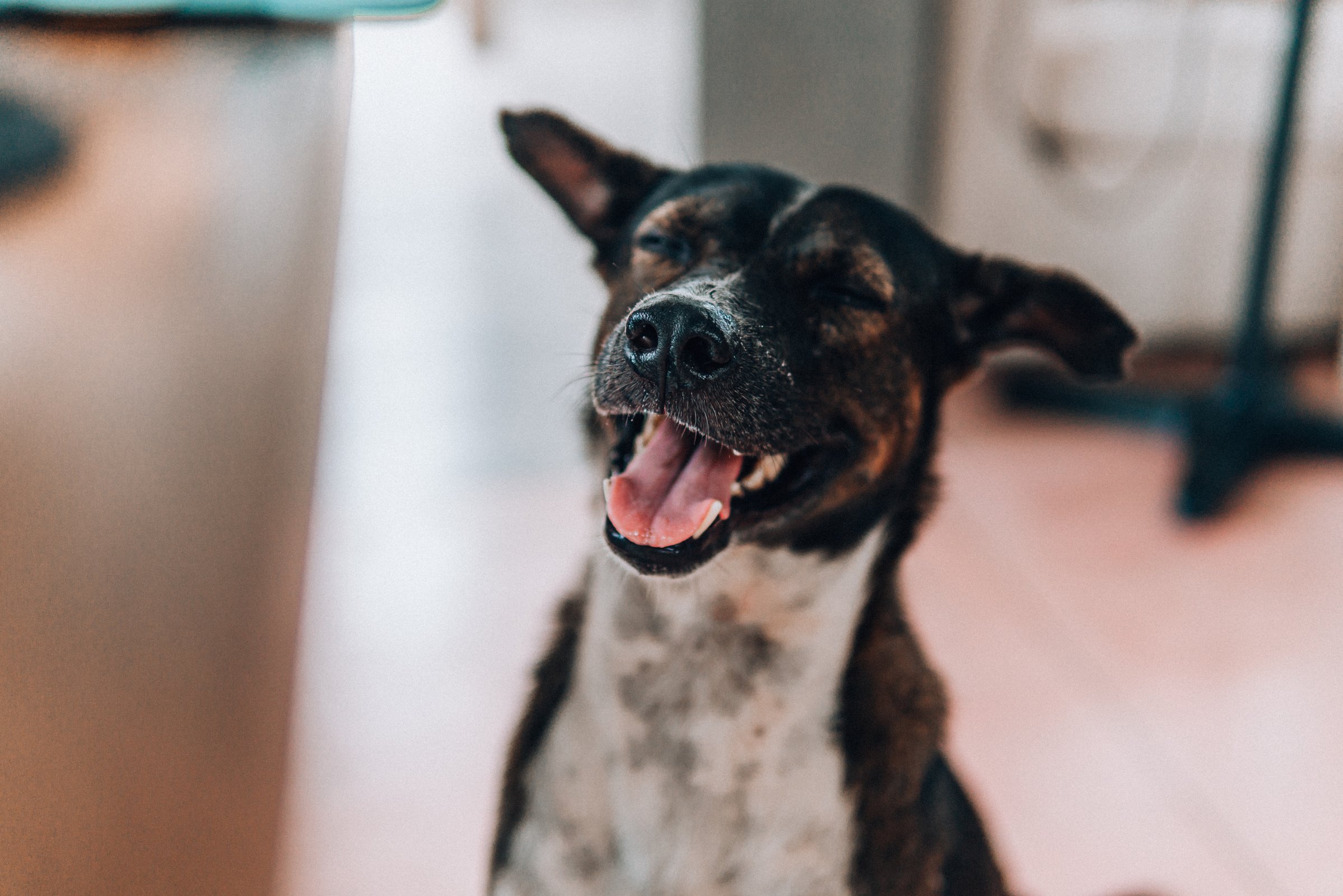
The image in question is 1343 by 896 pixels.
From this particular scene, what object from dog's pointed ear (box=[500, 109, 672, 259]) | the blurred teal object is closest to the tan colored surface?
the blurred teal object

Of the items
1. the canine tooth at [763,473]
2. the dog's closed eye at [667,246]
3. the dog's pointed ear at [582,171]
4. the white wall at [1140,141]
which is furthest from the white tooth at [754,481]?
the white wall at [1140,141]

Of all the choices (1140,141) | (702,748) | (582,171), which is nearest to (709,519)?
Answer: (702,748)

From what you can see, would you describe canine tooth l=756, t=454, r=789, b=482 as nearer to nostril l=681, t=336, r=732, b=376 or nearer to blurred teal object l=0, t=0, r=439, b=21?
nostril l=681, t=336, r=732, b=376

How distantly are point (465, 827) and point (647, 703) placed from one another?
798 millimetres

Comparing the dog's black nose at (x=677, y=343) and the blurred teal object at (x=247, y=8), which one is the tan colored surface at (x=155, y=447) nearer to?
the blurred teal object at (x=247, y=8)

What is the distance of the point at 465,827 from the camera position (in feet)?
5.65

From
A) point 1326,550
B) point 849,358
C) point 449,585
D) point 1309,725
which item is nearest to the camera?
point 849,358

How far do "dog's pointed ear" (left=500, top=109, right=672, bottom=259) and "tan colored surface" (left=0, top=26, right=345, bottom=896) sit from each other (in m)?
0.25

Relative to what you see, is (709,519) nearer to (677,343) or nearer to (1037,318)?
(677,343)

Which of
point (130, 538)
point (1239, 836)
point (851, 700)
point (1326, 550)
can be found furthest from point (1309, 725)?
point (130, 538)

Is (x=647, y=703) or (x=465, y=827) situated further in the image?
(x=465, y=827)

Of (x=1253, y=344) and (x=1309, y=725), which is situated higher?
(x=1253, y=344)

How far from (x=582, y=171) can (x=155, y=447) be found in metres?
0.55

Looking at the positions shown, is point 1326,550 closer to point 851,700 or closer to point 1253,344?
point 1253,344
